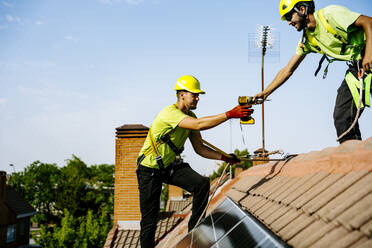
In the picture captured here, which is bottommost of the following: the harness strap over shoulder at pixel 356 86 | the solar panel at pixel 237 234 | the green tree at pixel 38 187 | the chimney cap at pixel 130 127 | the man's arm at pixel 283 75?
the green tree at pixel 38 187

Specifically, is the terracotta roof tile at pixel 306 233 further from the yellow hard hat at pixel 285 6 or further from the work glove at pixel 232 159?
the work glove at pixel 232 159

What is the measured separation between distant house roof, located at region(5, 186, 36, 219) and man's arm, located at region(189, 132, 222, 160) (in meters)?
30.8

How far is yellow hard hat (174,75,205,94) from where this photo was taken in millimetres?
3843

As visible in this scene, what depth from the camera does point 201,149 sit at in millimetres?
4488

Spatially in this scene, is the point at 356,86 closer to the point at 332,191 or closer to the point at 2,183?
the point at 332,191

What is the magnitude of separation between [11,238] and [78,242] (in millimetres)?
14994

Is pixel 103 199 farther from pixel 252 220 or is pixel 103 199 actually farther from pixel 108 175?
pixel 252 220

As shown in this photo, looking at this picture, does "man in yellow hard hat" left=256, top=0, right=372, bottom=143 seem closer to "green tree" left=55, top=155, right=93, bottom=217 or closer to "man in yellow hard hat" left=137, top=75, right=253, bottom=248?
"man in yellow hard hat" left=137, top=75, right=253, bottom=248

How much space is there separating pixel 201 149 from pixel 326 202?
8.53 ft

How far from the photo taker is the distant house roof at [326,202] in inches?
60.2

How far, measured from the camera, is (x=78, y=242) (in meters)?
18.7

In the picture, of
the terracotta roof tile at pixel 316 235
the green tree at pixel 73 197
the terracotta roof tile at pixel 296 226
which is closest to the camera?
the terracotta roof tile at pixel 316 235

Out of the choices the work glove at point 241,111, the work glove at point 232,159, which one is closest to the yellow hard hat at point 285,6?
the work glove at point 241,111

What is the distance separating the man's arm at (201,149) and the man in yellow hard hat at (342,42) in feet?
5.36
